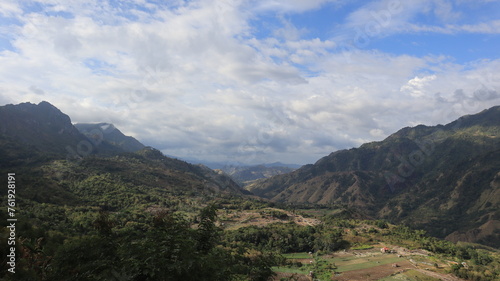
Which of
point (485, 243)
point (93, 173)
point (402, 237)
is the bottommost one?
point (485, 243)

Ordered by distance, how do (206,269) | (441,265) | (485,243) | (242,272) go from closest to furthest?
(206,269) < (242,272) < (441,265) < (485,243)

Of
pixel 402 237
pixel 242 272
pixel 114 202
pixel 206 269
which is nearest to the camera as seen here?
pixel 206 269

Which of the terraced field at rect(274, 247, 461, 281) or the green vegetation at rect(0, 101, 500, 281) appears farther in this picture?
the terraced field at rect(274, 247, 461, 281)

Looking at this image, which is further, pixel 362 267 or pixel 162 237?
pixel 362 267

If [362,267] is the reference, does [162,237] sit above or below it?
above

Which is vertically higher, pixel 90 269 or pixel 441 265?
pixel 90 269

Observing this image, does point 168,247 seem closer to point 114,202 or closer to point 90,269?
point 90,269

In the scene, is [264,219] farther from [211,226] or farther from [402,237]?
[211,226]

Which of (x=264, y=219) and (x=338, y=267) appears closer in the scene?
(x=338, y=267)

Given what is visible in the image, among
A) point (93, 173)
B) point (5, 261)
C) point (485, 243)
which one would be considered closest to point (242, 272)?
point (5, 261)

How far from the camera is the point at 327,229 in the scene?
366ft

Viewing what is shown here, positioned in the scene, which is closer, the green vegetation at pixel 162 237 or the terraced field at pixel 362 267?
the green vegetation at pixel 162 237

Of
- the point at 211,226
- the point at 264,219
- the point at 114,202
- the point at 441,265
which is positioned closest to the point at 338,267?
the point at 441,265

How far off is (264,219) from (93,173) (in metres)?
98.6
